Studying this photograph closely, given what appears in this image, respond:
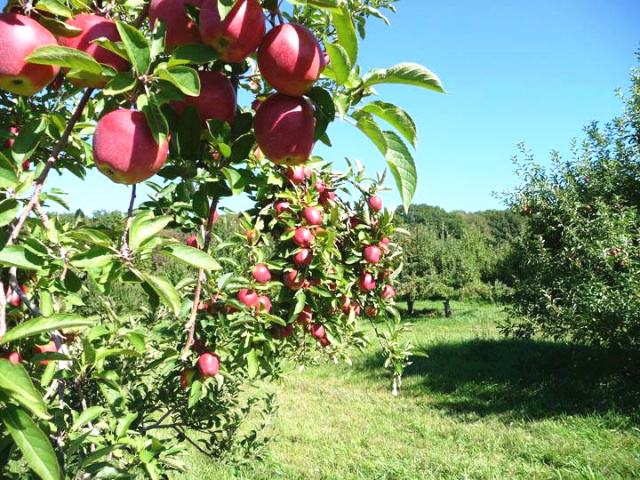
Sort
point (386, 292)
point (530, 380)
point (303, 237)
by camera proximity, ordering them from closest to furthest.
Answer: point (303, 237) < point (386, 292) < point (530, 380)

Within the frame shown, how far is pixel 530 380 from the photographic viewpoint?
19.4 feet

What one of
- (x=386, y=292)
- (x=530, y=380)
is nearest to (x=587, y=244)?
(x=530, y=380)

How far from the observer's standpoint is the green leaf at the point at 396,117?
608 mm

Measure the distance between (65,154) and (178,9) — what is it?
0.85m

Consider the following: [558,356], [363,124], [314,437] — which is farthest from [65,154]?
[558,356]

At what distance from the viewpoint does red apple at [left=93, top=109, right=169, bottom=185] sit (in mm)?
562

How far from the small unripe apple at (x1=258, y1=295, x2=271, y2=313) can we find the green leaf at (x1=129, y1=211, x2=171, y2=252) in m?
0.90

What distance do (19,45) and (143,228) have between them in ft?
0.92

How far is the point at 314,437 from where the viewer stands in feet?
14.7

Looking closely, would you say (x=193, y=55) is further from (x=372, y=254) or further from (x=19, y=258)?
(x=372, y=254)

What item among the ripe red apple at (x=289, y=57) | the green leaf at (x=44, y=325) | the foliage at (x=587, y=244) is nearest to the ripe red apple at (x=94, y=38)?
the ripe red apple at (x=289, y=57)

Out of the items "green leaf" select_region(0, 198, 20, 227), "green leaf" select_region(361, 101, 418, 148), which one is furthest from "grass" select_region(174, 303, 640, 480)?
"green leaf" select_region(361, 101, 418, 148)

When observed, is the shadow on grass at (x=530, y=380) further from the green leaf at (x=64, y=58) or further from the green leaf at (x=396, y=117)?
the green leaf at (x=64, y=58)

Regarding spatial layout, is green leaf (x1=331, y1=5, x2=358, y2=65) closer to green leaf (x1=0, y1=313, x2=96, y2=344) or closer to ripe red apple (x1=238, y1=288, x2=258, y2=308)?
green leaf (x1=0, y1=313, x2=96, y2=344)
